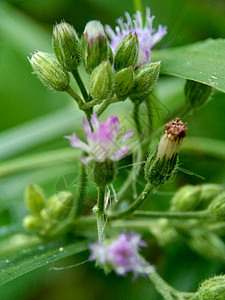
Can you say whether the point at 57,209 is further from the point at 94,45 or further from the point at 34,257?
the point at 94,45

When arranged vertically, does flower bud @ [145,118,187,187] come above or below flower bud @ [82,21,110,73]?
below

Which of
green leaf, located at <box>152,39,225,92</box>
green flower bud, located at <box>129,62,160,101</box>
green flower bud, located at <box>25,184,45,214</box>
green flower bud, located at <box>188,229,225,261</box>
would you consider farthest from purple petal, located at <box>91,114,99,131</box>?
green flower bud, located at <box>188,229,225,261</box>

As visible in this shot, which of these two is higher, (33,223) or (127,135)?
(127,135)

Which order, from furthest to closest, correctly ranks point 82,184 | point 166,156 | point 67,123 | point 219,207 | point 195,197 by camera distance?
point 67,123 < point 195,197 < point 219,207 < point 82,184 < point 166,156

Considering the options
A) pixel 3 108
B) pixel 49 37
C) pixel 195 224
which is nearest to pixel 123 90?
pixel 195 224

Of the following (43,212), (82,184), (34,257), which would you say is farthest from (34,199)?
(82,184)

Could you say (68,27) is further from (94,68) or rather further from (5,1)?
(5,1)

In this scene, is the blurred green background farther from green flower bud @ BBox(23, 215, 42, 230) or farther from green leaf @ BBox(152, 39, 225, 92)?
green leaf @ BBox(152, 39, 225, 92)
